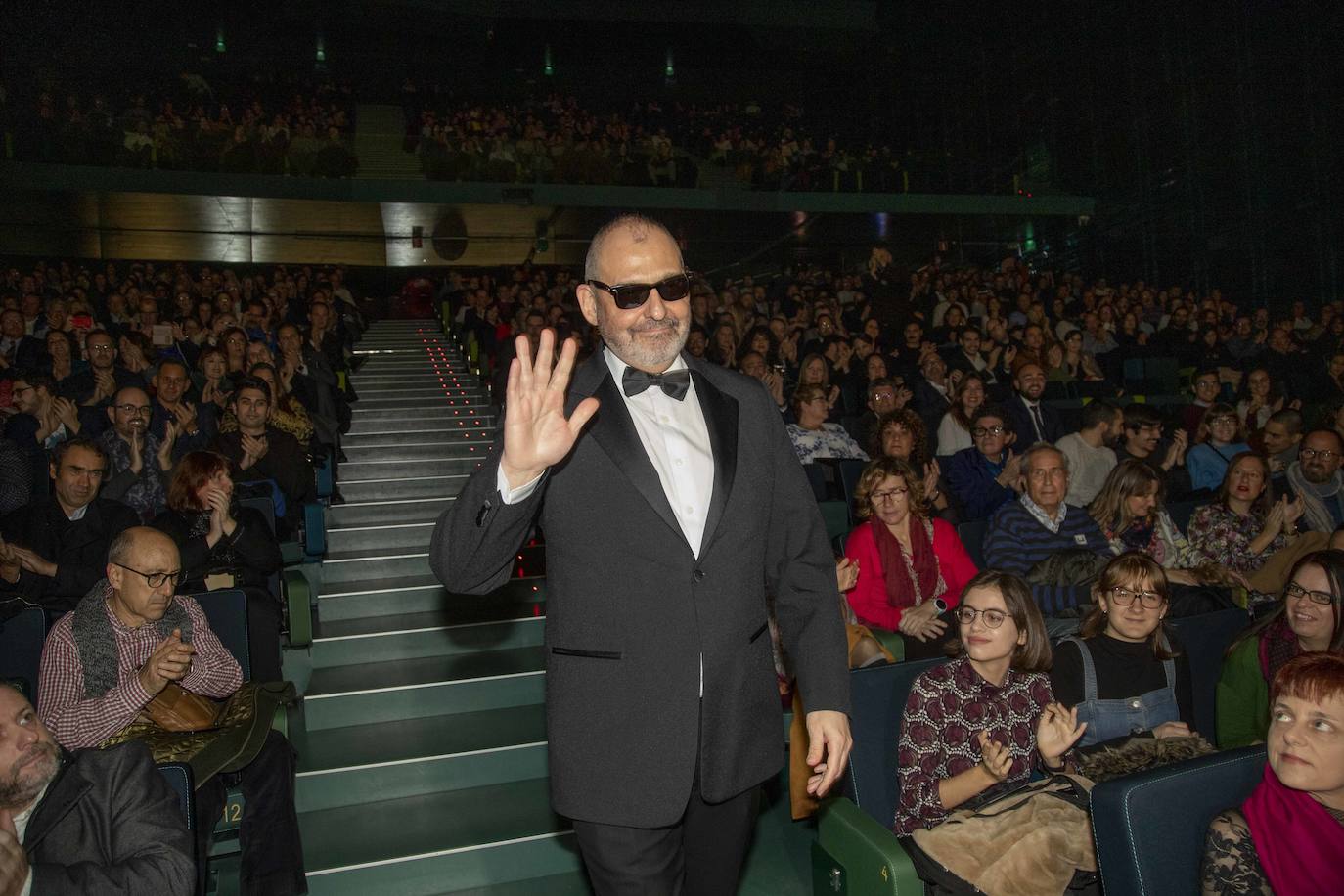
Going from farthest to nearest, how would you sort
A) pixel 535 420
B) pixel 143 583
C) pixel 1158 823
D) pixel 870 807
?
pixel 143 583 < pixel 870 807 < pixel 1158 823 < pixel 535 420

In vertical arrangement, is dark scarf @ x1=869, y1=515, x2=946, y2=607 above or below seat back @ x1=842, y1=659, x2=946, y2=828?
above

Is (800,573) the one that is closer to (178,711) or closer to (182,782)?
(182,782)

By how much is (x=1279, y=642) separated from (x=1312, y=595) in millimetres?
168

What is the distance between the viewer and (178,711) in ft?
9.66

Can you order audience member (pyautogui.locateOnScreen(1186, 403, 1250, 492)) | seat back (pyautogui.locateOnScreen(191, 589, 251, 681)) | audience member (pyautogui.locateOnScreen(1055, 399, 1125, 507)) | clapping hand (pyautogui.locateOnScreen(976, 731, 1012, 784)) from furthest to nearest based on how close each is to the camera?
audience member (pyautogui.locateOnScreen(1186, 403, 1250, 492))
audience member (pyautogui.locateOnScreen(1055, 399, 1125, 507))
seat back (pyautogui.locateOnScreen(191, 589, 251, 681))
clapping hand (pyautogui.locateOnScreen(976, 731, 1012, 784))

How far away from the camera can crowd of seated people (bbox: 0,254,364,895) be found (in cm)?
192

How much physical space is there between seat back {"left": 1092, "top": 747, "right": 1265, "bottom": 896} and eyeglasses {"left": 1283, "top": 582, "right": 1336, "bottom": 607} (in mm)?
1164

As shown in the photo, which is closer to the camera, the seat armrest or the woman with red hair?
the seat armrest

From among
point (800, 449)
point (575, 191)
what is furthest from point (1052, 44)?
point (800, 449)

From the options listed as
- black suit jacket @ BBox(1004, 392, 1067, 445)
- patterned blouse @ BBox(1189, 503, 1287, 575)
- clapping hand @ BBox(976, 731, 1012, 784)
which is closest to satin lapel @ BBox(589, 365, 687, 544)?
clapping hand @ BBox(976, 731, 1012, 784)

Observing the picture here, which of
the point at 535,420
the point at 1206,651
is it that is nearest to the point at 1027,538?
the point at 1206,651

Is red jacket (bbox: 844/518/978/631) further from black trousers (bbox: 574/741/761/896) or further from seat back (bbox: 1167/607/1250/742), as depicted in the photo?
black trousers (bbox: 574/741/761/896)

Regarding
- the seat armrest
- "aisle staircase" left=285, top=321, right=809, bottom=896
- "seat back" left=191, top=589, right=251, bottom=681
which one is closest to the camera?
the seat armrest

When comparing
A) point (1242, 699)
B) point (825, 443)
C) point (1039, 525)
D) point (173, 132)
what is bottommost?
point (1242, 699)
